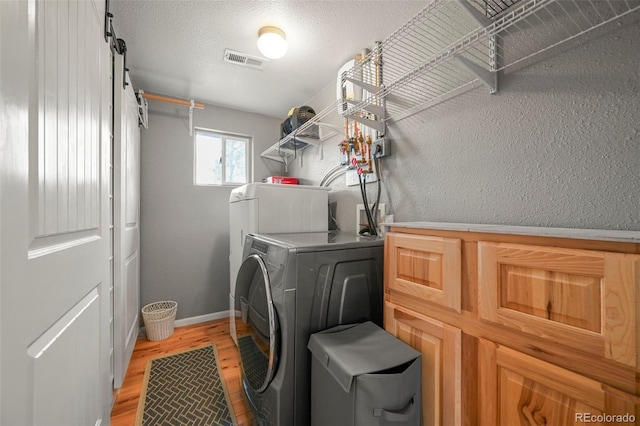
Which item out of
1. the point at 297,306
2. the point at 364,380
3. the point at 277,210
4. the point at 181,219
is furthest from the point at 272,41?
the point at 181,219

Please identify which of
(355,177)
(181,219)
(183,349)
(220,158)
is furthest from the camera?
(220,158)

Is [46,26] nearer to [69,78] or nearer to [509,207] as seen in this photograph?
[69,78]

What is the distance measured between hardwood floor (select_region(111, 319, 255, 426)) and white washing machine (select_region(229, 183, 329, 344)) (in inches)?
10.5

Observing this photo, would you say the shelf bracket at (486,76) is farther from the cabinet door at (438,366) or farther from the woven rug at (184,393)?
the woven rug at (184,393)

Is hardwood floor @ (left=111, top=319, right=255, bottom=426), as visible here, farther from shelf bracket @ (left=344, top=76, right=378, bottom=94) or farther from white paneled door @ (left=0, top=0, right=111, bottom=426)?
shelf bracket @ (left=344, top=76, right=378, bottom=94)

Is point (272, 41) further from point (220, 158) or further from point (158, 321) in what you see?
point (158, 321)

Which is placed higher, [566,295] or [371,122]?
[371,122]

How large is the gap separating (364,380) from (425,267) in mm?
418

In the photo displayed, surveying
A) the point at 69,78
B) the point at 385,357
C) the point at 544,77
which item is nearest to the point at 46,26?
the point at 69,78

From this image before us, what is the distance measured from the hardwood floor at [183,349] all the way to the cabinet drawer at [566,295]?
1473mm

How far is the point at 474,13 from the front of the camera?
914mm

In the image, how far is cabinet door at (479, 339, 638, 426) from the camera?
1.67ft

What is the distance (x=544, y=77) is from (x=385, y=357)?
46.8 inches
